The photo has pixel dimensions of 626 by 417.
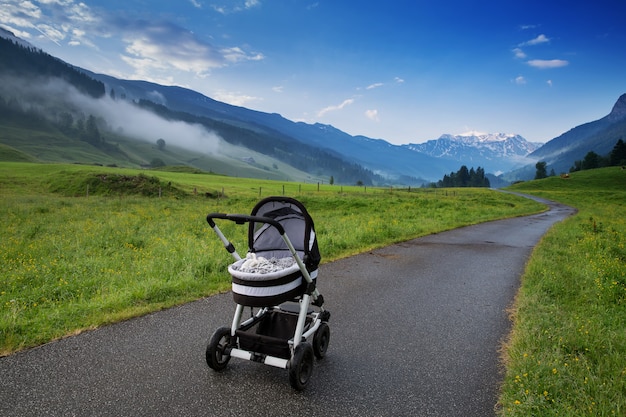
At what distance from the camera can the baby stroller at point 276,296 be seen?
14.0 feet

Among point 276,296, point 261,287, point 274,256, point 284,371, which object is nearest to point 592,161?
point 274,256

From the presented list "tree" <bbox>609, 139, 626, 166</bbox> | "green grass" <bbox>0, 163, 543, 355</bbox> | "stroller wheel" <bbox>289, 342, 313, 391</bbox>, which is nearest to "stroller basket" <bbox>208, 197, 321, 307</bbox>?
"stroller wheel" <bbox>289, 342, 313, 391</bbox>

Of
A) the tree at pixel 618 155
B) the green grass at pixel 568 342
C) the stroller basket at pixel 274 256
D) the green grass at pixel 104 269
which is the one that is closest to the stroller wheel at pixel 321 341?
the stroller basket at pixel 274 256

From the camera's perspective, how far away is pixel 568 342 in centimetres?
543

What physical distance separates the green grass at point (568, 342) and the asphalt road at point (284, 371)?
0.34m

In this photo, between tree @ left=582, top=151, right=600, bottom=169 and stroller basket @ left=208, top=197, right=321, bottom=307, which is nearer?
stroller basket @ left=208, top=197, right=321, bottom=307

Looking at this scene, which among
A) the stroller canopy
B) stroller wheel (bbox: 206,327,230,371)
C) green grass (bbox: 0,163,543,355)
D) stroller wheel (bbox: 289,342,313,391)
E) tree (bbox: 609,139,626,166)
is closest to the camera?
stroller wheel (bbox: 289,342,313,391)

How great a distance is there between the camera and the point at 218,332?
186 inches

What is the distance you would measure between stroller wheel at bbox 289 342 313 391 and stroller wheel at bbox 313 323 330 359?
54 cm

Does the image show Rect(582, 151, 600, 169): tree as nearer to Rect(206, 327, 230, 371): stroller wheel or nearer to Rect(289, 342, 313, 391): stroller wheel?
Rect(289, 342, 313, 391): stroller wheel

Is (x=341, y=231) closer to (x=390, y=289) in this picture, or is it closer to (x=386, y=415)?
(x=390, y=289)

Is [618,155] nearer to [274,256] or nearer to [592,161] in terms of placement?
[592,161]

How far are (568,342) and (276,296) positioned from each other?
14.3ft

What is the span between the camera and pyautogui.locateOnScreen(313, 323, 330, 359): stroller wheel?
5.08 metres
